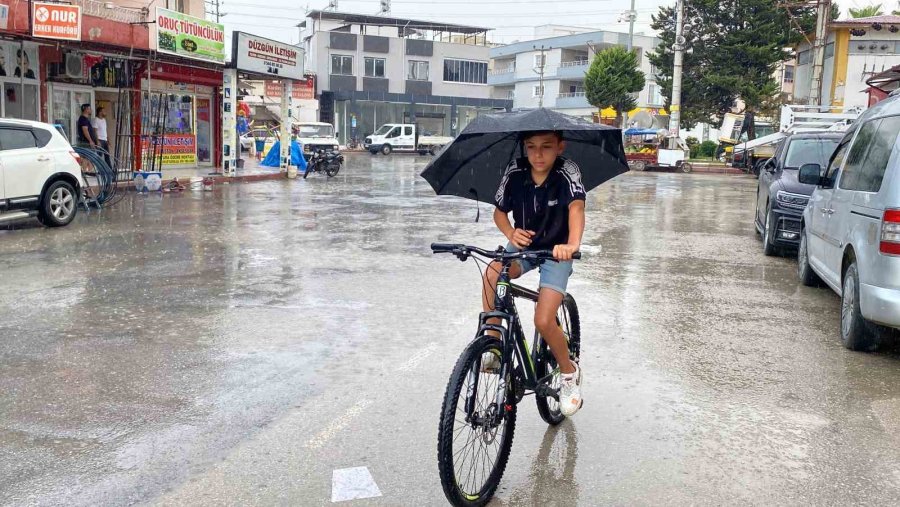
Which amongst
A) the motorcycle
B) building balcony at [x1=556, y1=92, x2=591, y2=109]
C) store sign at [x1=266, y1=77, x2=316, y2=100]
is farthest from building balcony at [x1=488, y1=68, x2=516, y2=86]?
the motorcycle

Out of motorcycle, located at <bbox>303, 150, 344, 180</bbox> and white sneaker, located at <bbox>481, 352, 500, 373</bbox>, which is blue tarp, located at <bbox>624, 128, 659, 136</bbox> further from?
white sneaker, located at <bbox>481, 352, 500, 373</bbox>

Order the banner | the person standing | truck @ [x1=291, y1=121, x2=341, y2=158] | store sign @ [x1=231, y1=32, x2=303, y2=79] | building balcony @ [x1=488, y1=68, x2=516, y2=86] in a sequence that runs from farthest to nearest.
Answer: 1. building balcony @ [x1=488, y1=68, x2=516, y2=86]
2. truck @ [x1=291, y1=121, x2=341, y2=158]
3. the banner
4. store sign @ [x1=231, y1=32, x2=303, y2=79]
5. the person standing

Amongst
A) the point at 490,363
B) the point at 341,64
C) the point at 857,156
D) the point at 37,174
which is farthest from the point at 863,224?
the point at 341,64

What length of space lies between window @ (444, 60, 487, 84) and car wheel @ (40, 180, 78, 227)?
55.9 meters

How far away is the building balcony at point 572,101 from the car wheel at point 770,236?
2230 inches

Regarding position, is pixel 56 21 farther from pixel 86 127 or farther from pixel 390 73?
pixel 390 73

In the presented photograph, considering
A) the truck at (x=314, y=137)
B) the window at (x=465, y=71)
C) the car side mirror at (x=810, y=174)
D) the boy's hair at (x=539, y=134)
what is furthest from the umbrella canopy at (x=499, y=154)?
the window at (x=465, y=71)

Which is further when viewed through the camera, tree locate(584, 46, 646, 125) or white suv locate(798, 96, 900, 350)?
tree locate(584, 46, 646, 125)

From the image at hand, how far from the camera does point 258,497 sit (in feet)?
12.3

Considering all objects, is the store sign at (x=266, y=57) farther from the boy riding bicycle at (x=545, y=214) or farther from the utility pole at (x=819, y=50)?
the boy riding bicycle at (x=545, y=214)

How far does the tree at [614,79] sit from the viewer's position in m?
48.3

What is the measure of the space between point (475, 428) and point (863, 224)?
4.18m

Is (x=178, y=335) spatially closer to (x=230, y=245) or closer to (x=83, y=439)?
(x=83, y=439)

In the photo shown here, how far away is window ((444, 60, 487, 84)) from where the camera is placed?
6731cm
